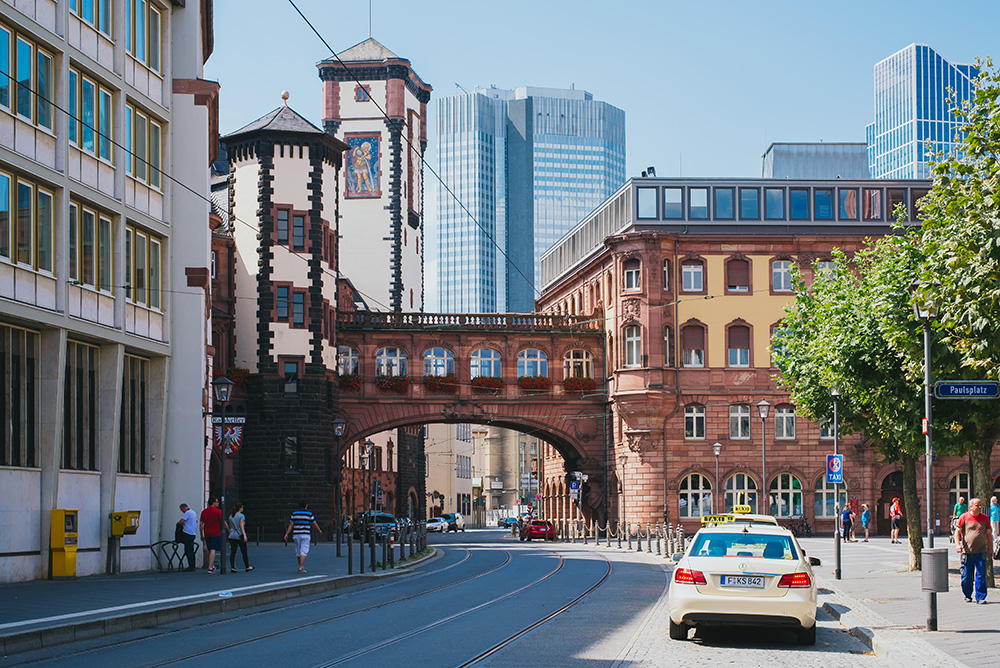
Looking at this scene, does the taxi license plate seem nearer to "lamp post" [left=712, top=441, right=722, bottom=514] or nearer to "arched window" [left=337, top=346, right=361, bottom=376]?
"lamp post" [left=712, top=441, right=722, bottom=514]

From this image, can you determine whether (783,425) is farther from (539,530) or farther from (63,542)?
(63,542)

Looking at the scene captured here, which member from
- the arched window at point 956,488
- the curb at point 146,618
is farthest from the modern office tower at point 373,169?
the curb at point 146,618

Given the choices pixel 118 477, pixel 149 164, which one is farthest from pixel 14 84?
pixel 118 477

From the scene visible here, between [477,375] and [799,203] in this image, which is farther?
[477,375]

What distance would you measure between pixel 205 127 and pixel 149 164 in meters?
2.02

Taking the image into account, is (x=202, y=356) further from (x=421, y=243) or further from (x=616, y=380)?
(x=421, y=243)

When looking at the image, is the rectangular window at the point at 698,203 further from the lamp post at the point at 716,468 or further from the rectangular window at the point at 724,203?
the lamp post at the point at 716,468

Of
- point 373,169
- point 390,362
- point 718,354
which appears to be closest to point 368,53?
point 373,169

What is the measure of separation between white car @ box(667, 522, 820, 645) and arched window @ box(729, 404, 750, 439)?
163 feet

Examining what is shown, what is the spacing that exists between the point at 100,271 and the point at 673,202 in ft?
134

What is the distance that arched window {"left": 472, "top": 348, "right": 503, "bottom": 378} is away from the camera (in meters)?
68.0

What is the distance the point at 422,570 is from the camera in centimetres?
3672

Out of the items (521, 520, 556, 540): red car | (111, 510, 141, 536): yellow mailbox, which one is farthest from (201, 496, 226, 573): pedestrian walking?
(521, 520, 556, 540): red car

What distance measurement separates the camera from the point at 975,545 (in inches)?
813
